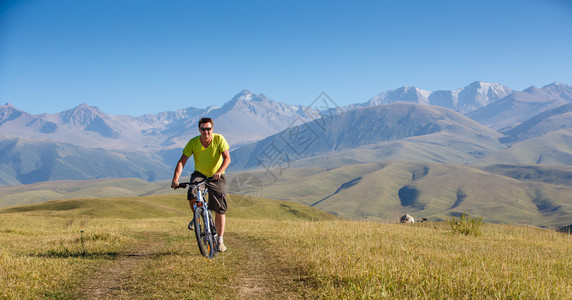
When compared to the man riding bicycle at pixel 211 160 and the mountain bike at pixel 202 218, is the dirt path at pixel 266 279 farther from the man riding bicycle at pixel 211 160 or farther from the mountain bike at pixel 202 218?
the man riding bicycle at pixel 211 160

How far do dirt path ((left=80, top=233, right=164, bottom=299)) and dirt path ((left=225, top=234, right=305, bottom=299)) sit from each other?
8.64 ft

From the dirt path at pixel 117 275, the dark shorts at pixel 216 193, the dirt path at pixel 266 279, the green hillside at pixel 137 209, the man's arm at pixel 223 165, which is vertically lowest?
the green hillside at pixel 137 209

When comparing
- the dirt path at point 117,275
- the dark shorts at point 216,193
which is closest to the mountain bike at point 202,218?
the dark shorts at point 216,193

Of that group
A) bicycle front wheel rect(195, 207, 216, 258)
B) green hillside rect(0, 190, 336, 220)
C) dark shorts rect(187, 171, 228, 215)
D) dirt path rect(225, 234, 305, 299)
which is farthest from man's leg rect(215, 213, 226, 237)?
green hillside rect(0, 190, 336, 220)

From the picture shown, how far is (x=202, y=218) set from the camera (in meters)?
11.5

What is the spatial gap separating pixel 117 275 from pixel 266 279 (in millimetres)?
3967

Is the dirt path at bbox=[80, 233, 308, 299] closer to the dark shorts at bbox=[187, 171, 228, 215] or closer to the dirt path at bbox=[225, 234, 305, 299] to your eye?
the dirt path at bbox=[225, 234, 305, 299]

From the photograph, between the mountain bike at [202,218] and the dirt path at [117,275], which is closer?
the dirt path at [117,275]

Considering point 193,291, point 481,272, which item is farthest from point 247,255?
point 481,272

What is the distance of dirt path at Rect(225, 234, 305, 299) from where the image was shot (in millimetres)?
8328

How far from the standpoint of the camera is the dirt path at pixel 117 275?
863cm

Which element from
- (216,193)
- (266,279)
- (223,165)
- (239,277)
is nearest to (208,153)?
(223,165)

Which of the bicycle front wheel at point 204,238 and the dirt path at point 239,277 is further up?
the bicycle front wheel at point 204,238

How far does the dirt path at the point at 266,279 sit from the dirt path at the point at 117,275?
263 centimetres
